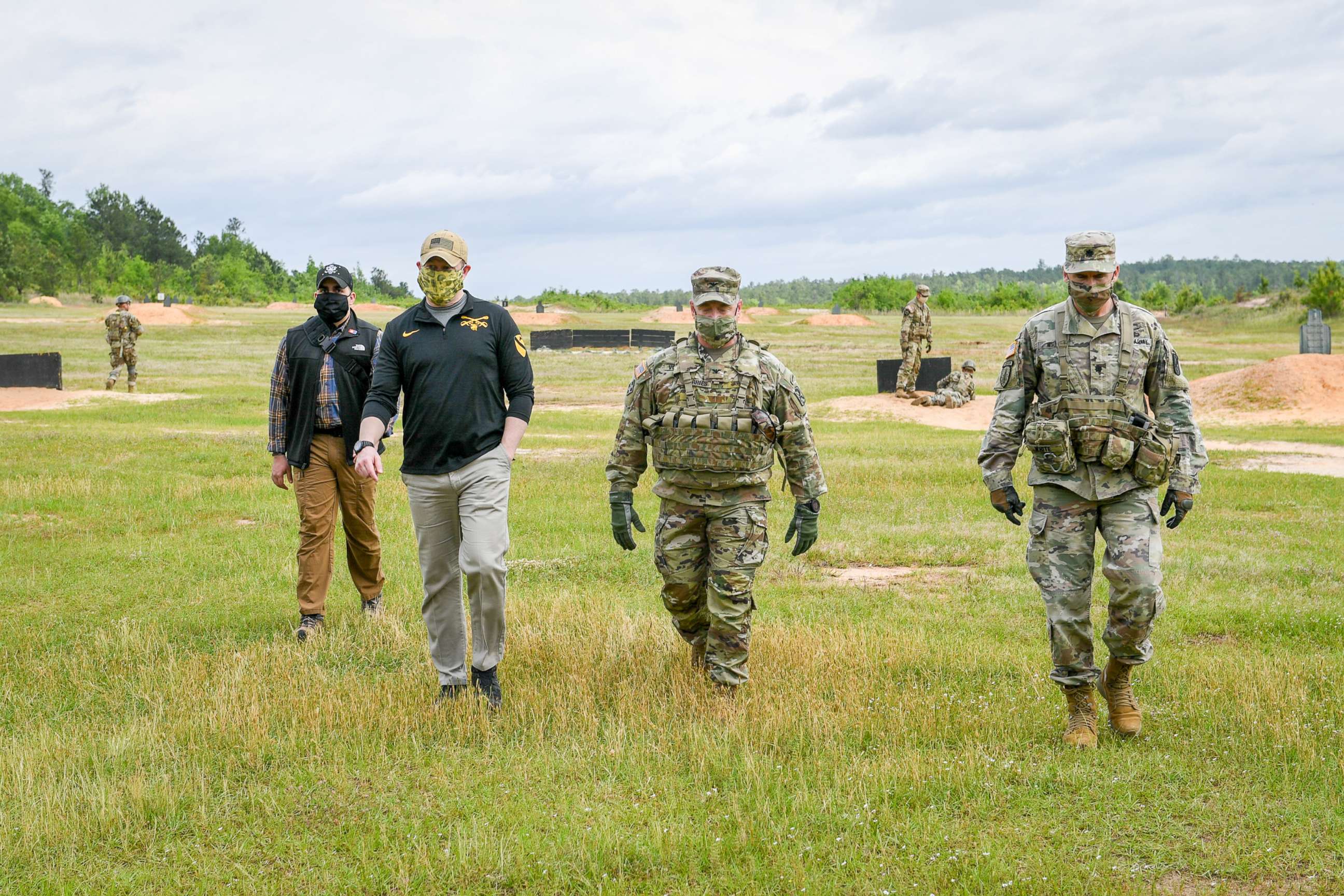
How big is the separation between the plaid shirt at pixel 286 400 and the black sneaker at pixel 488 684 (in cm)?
229

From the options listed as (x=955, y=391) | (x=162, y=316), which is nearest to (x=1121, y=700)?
(x=955, y=391)

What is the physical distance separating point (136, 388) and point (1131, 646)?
1133 inches

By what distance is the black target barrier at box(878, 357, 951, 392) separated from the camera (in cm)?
2738

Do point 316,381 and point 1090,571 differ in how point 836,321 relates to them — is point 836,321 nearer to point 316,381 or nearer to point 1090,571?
point 316,381

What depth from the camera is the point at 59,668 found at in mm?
6859

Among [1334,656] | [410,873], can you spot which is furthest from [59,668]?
[1334,656]

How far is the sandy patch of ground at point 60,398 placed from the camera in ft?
81.6

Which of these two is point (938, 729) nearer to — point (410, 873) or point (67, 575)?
point (410, 873)

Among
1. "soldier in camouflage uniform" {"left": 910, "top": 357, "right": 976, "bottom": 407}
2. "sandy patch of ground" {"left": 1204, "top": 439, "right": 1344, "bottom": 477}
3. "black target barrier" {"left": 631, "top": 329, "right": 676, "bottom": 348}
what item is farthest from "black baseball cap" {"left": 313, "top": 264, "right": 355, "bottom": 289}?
"black target barrier" {"left": 631, "top": 329, "right": 676, "bottom": 348}

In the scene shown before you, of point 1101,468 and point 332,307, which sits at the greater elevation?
point 332,307

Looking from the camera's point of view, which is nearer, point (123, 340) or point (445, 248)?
point (445, 248)

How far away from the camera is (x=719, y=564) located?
611 cm

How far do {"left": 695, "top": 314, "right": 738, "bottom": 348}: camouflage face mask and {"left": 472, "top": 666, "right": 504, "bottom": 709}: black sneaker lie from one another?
2104 mm

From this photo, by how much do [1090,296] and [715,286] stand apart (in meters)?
1.89
